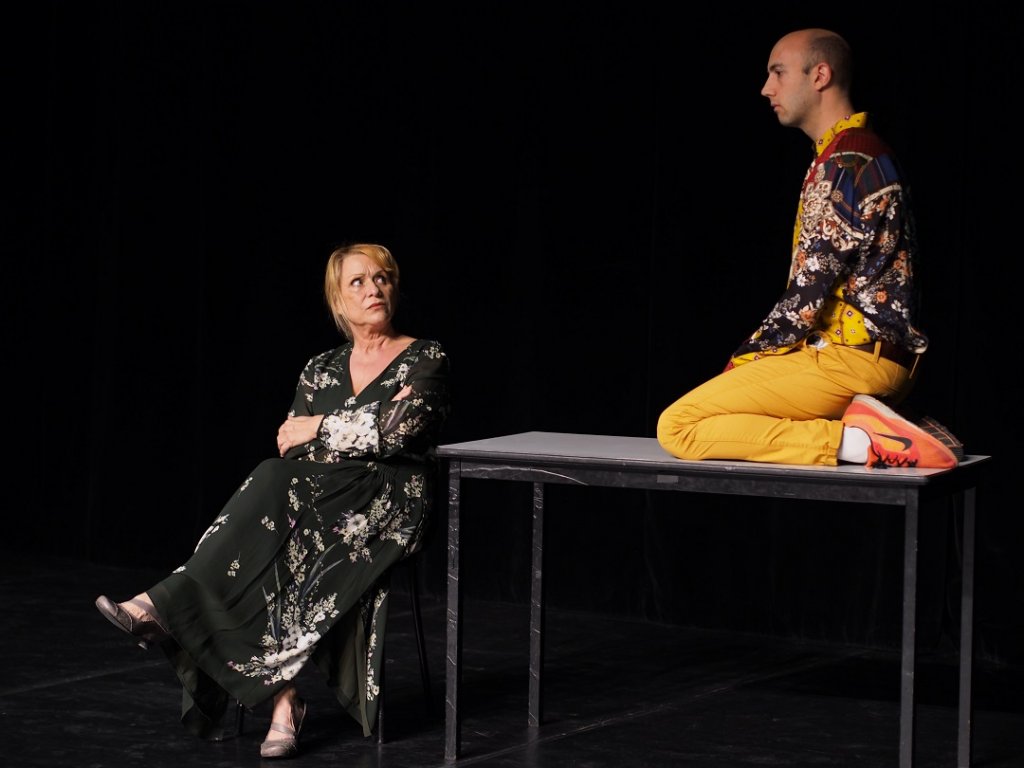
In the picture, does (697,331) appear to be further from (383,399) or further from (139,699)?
(139,699)

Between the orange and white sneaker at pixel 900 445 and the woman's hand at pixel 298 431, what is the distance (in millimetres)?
1348

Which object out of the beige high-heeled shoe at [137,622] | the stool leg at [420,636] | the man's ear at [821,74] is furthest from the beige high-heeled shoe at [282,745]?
the man's ear at [821,74]

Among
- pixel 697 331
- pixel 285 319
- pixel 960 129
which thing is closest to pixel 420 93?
pixel 285 319

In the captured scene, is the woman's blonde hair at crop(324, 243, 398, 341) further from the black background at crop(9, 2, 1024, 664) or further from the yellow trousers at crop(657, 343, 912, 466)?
the black background at crop(9, 2, 1024, 664)

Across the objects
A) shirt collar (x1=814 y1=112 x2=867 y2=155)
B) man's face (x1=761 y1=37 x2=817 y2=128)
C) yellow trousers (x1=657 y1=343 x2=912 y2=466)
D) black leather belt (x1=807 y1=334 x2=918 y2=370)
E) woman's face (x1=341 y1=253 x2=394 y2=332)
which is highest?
man's face (x1=761 y1=37 x2=817 y2=128)

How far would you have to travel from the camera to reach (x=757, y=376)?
3334 mm

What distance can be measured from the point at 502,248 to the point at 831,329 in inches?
91.4

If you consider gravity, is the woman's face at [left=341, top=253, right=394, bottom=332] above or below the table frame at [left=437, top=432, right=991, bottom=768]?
above

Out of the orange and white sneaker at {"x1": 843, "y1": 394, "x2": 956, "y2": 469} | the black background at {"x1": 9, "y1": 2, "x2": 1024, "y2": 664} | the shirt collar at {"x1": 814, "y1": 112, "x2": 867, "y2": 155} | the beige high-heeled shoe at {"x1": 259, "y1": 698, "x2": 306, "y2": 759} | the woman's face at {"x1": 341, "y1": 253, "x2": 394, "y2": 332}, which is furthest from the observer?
the black background at {"x1": 9, "y1": 2, "x2": 1024, "y2": 664}

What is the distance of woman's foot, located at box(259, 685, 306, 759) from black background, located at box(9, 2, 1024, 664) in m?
1.92

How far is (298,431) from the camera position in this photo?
12.4 ft

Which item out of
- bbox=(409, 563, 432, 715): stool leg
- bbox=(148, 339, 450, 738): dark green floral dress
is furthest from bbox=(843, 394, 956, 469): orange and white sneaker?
bbox=(409, 563, 432, 715): stool leg

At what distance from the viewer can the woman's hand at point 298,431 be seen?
3.77 m

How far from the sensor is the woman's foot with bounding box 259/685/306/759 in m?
3.51
